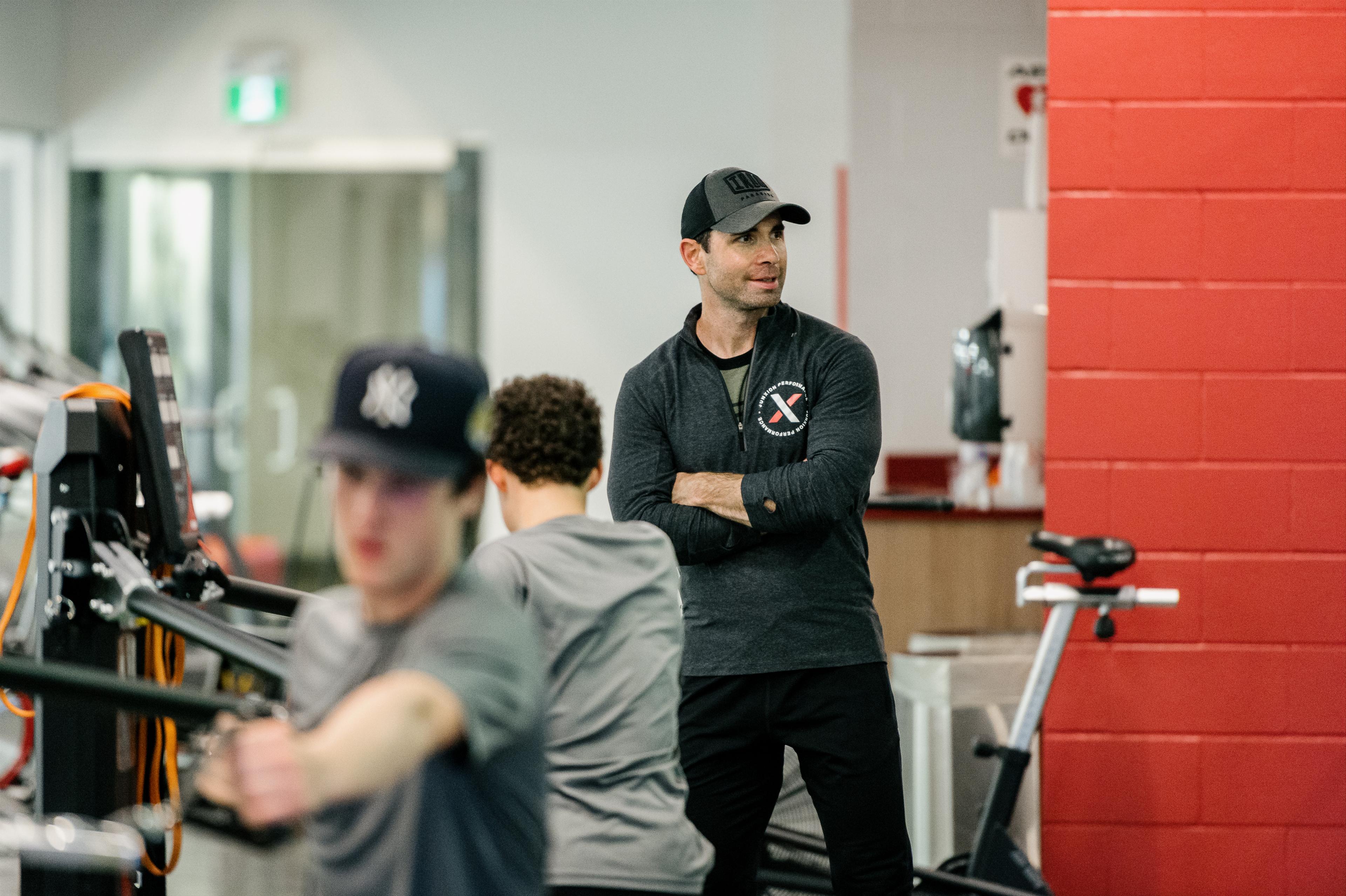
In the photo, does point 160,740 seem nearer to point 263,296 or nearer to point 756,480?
point 756,480

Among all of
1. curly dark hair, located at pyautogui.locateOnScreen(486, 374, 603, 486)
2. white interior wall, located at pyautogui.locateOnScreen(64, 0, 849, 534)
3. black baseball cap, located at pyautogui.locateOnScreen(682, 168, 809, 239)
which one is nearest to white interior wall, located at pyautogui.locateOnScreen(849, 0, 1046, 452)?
white interior wall, located at pyautogui.locateOnScreen(64, 0, 849, 534)

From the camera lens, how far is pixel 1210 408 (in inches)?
123

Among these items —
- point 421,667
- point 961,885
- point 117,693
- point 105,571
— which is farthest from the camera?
point 961,885

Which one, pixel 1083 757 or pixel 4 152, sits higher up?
pixel 4 152

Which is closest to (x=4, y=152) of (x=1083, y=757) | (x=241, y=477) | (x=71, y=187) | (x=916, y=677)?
(x=71, y=187)

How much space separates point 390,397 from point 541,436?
1.62 feet

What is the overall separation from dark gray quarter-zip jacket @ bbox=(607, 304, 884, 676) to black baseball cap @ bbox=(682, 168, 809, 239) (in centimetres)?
18

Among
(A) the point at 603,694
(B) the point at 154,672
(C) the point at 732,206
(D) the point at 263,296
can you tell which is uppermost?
(D) the point at 263,296

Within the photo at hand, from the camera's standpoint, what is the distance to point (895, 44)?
4.99 meters

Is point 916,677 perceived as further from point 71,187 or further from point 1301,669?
point 71,187

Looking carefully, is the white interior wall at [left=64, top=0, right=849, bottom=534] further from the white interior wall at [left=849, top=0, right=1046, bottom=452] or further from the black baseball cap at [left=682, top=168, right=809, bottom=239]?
the black baseball cap at [left=682, top=168, right=809, bottom=239]

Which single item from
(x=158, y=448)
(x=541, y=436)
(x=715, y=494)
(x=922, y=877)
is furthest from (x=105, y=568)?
(x=922, y=877)

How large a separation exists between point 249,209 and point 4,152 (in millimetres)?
1195

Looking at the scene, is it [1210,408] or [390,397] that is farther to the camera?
[1210,408]
